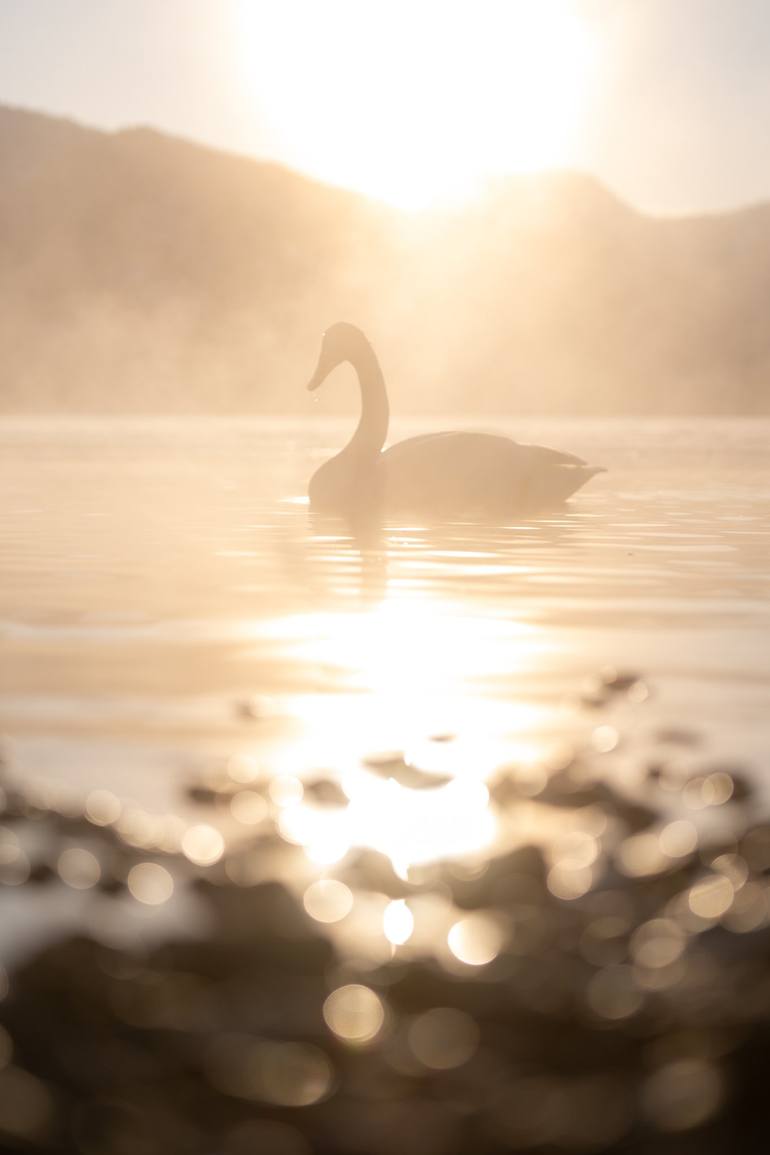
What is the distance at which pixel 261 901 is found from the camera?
15.2 ft

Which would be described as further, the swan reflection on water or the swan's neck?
the swan's neck

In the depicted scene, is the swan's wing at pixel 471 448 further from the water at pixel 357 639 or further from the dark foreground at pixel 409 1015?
the dark foreground at pixel 409 1015

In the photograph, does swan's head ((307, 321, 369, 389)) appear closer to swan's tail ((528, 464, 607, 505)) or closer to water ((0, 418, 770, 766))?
water ((0, 418, 770, 766))

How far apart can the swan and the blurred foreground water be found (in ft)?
22.9

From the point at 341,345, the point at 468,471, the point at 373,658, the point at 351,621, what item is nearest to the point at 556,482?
the point at 468,471

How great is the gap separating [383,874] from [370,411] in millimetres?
15402

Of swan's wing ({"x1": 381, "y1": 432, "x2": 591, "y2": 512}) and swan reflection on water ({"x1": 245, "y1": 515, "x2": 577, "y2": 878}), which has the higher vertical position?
swan's wing ({"x1": 381, "y1": 432, "x2": 591, "y2": 512})

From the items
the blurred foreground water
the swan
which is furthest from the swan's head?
the blurred foreground water

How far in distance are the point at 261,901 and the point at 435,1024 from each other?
93 cm

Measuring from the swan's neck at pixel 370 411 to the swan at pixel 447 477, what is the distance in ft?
0.16

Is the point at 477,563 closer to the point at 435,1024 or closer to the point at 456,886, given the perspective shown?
the point at 456,886

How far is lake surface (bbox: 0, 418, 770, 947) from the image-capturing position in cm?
609

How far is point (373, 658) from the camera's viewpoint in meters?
8.81

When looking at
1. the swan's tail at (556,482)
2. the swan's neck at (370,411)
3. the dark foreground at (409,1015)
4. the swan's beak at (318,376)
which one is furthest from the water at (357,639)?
the swan's beak at (318,376)
